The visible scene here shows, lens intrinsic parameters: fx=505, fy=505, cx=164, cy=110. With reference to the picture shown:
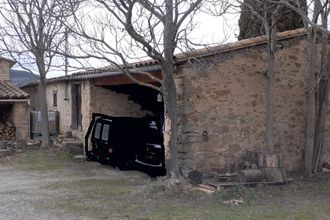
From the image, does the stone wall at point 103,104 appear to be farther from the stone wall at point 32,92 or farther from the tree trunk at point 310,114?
the stone wall at point 32,92

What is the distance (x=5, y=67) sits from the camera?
82.1 feet

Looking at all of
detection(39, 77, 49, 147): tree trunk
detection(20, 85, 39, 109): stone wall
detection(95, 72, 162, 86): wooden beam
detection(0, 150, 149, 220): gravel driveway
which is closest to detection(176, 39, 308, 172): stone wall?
detection(0, 150, 149, 220): gravel driveway

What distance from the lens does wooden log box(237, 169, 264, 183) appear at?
36.1 feet

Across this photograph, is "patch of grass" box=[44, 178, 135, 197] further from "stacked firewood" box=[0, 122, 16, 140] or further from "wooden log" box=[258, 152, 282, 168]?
"stacked firewood" box=[0, 122, 16, 140]

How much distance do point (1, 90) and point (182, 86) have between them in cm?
1330

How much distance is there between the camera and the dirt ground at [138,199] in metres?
8.48

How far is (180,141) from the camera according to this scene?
11.7m

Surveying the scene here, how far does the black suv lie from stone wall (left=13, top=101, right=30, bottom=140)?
8.46 m

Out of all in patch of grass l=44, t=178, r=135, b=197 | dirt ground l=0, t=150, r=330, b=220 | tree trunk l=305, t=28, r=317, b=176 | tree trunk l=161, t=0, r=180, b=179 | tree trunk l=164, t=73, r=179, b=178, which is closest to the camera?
dirt ground l=0, t=150, r=330, b=220

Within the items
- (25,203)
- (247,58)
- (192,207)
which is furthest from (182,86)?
(25,203)

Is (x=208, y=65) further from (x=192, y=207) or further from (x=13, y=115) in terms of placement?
(x=13, y=115)

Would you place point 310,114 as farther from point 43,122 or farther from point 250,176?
point 43,122

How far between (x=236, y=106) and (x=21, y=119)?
1266 cm

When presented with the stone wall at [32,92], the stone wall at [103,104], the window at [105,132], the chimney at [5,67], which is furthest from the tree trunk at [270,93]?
the stone wall at [32,92]
